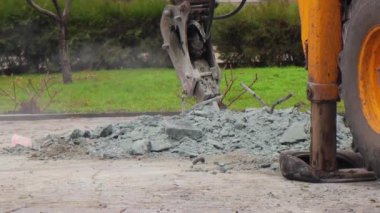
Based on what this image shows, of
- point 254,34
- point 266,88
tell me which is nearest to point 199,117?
point 266,88

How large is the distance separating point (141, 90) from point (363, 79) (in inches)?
531

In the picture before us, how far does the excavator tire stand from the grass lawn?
26.5ft

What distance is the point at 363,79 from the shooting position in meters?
7.37

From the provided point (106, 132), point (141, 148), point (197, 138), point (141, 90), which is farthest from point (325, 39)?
point (141, 90)

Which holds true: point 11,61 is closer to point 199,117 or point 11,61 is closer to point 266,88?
point 266,88

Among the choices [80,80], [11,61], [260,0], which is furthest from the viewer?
[260,0]

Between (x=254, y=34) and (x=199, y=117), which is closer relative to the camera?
(x=199, y=117)

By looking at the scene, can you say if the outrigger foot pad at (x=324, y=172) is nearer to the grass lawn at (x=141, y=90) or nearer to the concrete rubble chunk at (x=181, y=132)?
the concrete rubble chunk at (x=181, y=132)

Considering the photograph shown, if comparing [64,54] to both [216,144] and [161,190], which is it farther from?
[161,190]

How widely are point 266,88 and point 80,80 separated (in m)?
5.84

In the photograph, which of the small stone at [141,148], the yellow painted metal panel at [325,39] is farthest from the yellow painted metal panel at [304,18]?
the small stone at [141,148]

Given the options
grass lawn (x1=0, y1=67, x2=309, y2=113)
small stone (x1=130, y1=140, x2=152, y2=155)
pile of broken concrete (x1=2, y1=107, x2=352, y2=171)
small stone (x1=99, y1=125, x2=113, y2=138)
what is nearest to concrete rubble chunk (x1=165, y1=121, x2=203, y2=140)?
pile of broken concrete (x1=2, y1=107, x2=352, y2=171)

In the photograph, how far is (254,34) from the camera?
86.3ft

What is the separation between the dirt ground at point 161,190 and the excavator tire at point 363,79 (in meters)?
0.40
